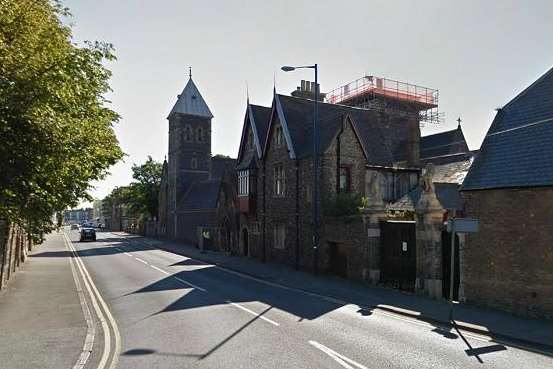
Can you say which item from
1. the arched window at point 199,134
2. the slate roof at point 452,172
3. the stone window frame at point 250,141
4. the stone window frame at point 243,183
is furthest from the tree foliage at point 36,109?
the arched window at point 199,134

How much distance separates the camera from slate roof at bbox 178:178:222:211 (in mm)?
52144

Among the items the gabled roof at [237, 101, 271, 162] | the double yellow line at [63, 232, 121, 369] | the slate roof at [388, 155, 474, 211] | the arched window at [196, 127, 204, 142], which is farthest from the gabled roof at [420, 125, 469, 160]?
the arched window at [196, 127, 204, 142]

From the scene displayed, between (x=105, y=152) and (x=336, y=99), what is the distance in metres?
37.3

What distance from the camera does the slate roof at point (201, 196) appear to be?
5214cm

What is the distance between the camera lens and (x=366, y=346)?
10.1 meters

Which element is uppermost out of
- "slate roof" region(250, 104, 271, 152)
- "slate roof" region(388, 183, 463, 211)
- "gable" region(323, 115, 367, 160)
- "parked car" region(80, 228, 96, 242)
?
"slate roof" region(250, 104, 271, 152)

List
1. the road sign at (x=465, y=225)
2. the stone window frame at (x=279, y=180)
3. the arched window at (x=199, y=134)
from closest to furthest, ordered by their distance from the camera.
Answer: the road sign at (x=465, y=225) < the stone window frame at (x=279, y=180) < the arched window at (x=199, y=134)

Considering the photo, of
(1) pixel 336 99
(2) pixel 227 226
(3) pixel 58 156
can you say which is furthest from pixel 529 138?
(1) pixel 336 99

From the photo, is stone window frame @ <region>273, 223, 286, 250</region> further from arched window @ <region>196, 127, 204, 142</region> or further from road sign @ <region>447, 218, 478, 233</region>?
arched window @ <region>196, 127, 204, 142</region>

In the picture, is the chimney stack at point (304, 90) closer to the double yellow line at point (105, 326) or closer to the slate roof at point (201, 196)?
the slate roof at point (201, 196)

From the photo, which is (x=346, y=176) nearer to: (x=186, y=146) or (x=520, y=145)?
(x=520, y=145)

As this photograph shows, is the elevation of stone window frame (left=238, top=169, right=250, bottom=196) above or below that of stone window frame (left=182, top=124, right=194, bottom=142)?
below

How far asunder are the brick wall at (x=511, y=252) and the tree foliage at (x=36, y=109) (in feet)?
41.3

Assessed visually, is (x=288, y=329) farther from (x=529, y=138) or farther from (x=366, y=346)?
(x=529, y=138)
